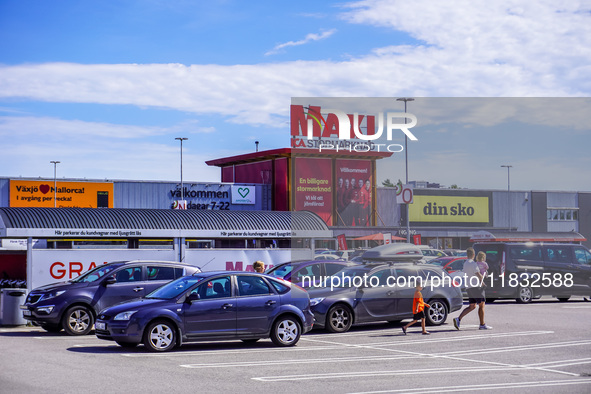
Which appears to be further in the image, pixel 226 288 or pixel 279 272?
pixel 279 272

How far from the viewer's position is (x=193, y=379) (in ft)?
37.1

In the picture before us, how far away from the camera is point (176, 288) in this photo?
50.0 feet

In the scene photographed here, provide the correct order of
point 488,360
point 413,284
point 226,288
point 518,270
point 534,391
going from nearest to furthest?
point 534,391 < point 488,360 < point 226,288 < point 413,284 < point 518,270

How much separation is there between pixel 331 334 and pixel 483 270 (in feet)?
14.3

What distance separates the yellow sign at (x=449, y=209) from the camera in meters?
72.1

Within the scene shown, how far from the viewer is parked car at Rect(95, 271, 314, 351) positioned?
1434 centimetres

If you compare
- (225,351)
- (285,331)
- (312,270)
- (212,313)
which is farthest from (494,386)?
(312,270)

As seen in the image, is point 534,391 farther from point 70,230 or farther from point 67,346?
point 70,230

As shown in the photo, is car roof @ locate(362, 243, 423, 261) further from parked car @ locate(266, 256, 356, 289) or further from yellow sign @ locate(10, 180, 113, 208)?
yellow sign @ locate(10, 180, 113, 208)

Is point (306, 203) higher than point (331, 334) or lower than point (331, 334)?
higher

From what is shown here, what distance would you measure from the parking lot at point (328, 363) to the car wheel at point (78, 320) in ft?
1.03

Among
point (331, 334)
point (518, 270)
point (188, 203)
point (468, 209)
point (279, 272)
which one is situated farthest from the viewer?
point (468, 209)

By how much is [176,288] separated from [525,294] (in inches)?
603

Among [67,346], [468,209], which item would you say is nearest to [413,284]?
[67,346]
